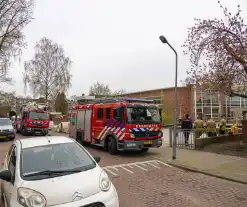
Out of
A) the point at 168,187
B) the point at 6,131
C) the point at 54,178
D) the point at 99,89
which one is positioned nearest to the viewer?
the point at 54,178

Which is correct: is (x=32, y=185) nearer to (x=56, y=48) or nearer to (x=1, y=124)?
(x=1, y=124)

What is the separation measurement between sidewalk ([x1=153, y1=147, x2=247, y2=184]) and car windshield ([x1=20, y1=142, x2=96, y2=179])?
4804 mm

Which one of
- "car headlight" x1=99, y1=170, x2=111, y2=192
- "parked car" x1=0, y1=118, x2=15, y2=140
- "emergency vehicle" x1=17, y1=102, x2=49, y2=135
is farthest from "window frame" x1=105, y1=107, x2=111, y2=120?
→ "emergency vehicle" x1=17, y1=102, x2=49, y2=135

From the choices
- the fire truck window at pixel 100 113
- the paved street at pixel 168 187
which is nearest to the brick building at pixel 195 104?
the fire truck window at pixel 100 113

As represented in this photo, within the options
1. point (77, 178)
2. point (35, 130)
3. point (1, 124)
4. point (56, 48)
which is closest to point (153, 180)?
point (77, 178)

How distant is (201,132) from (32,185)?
12214 mm

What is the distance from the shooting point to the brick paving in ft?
19.2

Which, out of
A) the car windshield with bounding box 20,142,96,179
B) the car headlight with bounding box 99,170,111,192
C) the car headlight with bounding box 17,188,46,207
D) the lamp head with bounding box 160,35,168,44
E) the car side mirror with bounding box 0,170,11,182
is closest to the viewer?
the car headlight with bounding box 17,188,46,207

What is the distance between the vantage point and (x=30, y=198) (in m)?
3.86

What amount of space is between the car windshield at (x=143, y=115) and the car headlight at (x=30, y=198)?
810 centimetres

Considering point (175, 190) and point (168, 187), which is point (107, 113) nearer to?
point (168, 187)

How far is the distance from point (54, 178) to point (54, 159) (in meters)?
0.74

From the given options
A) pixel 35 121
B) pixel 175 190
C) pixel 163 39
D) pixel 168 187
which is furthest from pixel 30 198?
pixel 35 121

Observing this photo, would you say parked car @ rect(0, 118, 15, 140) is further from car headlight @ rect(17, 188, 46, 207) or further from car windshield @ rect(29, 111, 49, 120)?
car headlight @ rect(17, 188, 46, 207)
